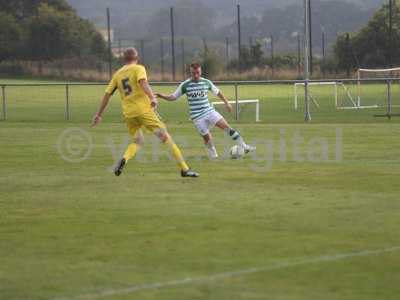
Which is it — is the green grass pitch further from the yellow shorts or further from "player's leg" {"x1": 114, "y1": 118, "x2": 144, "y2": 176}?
the yellow shorts

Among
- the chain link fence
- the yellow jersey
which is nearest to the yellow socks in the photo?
the yellow jersey

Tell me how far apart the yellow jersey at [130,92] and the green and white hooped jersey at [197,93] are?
11.0 feet

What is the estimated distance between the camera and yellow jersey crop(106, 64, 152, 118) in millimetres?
16594

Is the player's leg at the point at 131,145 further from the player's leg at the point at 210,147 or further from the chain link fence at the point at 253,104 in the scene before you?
the chain link fence at the point at 253,104

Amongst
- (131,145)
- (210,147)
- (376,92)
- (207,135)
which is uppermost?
(131,145)

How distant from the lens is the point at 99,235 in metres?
11.2

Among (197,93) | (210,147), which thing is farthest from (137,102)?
(210,147)

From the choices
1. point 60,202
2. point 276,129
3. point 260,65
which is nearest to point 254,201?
point 60,202

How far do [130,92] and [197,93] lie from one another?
11.7 feet

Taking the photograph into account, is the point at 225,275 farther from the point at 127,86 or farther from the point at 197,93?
the point at 197,93

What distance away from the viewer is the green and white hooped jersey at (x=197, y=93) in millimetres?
20109

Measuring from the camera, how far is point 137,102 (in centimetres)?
1673

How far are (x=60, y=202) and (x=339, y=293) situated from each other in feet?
20.7

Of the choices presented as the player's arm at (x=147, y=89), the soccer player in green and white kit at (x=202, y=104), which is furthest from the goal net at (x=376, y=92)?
the player's arm at (x=147, y=89)
